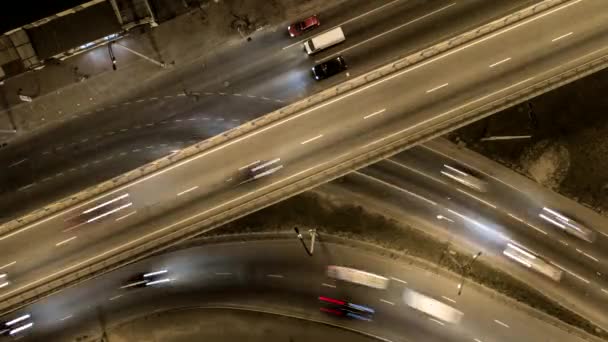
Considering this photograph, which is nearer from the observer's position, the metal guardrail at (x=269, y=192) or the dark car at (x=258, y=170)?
the metal guardrail at (x=269, y=192)

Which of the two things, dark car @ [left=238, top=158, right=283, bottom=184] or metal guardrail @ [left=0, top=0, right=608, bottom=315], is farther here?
dark car @ [left=238, top=158, right=283, bottom=184]

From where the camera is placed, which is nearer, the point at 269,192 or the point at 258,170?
the point at 269,192

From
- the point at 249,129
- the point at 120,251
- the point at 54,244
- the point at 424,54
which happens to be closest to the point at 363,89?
the point at 424,54

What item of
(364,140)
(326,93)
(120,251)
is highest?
(326,93)

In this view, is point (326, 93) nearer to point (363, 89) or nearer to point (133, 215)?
point (363, 89)

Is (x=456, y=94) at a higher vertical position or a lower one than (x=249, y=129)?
higher

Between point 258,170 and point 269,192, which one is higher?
point 258,170

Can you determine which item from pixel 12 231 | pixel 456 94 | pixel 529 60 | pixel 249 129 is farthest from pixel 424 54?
pixel 12 231

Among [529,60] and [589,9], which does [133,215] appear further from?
[589,9]

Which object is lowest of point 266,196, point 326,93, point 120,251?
point 120,251
